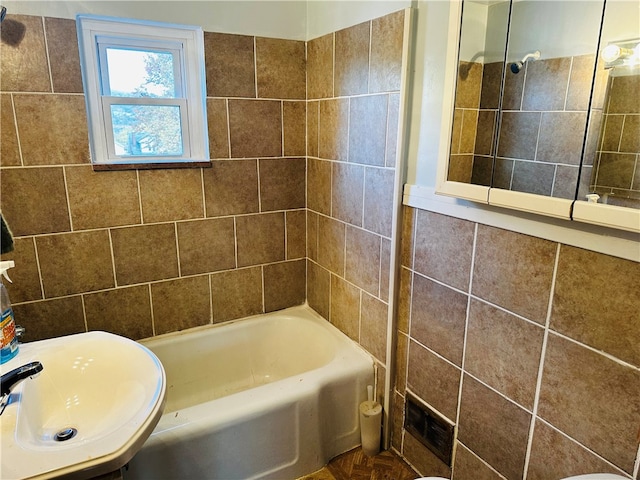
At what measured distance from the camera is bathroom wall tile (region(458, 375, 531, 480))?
1342 mm

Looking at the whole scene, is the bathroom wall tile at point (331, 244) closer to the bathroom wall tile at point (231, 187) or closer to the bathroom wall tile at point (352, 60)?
the bathroom wall tile at point (231, 187)

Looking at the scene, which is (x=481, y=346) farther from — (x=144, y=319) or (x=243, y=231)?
(x=144, y=319)

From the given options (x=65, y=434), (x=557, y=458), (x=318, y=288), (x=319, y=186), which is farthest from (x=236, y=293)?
(x=557, y=458)

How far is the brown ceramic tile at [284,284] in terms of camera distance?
7.77 ft

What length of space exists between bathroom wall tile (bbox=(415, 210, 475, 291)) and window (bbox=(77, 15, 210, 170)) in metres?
1.10

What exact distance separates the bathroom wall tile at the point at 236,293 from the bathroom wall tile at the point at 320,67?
977 mm

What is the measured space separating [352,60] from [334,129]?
32cm

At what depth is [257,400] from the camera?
1634 millimetres

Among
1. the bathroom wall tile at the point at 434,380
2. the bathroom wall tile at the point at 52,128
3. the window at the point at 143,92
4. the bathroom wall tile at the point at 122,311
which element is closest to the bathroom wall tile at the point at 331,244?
the bathroom wall tile at the point at 434,380

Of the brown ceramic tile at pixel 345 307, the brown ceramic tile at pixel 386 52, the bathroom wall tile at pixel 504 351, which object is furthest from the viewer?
the brown ceramic tile at pixel 345 307

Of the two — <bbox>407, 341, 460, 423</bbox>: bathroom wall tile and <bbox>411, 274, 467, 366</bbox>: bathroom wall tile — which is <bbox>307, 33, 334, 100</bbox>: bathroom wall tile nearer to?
<bbox>411, 274, 467, 366</bbox>: bathroom wall tile

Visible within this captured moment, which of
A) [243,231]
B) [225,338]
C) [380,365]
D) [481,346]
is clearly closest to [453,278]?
[481,346]

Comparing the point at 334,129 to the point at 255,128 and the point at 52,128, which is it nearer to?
the point at 255,128

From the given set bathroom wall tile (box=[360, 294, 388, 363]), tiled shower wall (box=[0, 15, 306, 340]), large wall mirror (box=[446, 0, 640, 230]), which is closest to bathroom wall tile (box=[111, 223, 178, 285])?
tiled shower wall (box=[0, 15, 306, 340])
